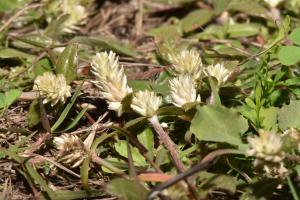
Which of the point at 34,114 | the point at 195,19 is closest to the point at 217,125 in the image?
the point at 34,114

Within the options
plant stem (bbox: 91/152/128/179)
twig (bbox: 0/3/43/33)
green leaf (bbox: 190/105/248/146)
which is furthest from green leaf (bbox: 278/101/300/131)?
twig (bbox: 0/3/43/33)

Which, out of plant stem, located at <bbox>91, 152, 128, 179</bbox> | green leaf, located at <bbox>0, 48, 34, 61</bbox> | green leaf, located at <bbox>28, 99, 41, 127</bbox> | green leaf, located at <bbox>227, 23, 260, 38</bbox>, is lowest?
plant stem, located at <bbox>91, 152, 128, 179</bbox>

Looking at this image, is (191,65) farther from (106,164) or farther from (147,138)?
(106,164)

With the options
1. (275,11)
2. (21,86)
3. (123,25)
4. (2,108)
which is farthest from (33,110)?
(275,11)

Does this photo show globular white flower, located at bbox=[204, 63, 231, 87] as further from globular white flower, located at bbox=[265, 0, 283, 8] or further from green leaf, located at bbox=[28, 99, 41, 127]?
globular white flower, located at bbox=[265, 0, 283, 8]

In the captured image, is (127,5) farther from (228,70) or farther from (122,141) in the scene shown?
(122,141)

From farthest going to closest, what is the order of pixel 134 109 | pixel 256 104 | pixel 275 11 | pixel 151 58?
1. pixel 275 11
2. pixel 151 58
3. pixel 256 104
4. pixel 134 109
